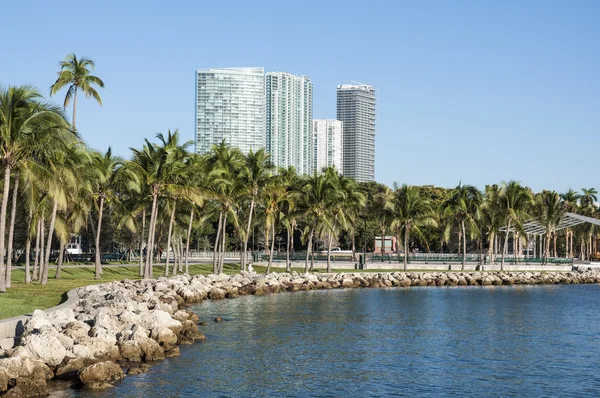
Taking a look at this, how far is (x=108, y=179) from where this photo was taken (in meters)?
56.7

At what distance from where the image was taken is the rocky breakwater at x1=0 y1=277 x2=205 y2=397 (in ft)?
70.9

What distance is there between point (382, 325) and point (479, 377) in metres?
13.2

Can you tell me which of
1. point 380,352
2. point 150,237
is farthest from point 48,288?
point 380,352

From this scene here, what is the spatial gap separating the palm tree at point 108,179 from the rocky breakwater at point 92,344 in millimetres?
18595

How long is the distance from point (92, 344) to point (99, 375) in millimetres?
3144

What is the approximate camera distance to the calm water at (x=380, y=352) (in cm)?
2347

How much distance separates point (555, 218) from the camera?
100 meters

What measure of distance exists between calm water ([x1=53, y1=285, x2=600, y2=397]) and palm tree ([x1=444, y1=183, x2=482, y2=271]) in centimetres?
3281

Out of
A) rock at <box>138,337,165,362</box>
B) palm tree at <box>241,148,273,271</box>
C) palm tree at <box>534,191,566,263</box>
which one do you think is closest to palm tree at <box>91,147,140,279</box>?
palm tree at <box>241,148,273,271</box>

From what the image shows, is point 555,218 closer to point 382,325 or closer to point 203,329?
point 382,325

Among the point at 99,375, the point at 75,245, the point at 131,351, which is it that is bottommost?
the point at 99,375

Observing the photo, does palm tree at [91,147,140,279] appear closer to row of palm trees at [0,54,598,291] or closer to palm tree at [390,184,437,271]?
row of palm trees at [0,54,598,291]

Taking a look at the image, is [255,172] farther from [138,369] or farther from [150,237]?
[138,369]

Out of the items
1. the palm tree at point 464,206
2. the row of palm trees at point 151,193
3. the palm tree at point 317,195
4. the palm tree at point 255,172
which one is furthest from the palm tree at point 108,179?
the palm tree at point 464,206
